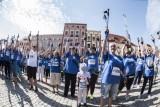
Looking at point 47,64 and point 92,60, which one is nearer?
point 92,60

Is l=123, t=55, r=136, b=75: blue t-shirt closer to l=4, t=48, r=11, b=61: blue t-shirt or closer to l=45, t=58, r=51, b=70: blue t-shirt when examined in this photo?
l=4, t=48, r=11, b=61: blue t-shirt

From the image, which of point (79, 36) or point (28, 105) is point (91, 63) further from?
point (79, 36)

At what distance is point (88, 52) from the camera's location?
10359 mm

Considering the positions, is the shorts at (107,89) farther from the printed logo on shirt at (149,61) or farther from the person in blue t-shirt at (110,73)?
the printed logo on shirt at (149,61)

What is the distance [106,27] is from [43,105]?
3.32m

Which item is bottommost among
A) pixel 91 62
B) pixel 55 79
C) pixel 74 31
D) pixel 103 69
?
pixel 55 79

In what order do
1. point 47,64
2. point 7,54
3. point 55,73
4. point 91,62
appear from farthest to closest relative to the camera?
point 47,64 < point 7,54 < point 55,73 < point 91,62

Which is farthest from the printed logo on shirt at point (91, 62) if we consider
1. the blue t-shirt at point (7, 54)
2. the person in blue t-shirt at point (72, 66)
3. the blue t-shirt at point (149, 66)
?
the blue t-shirt at point (7, 54)

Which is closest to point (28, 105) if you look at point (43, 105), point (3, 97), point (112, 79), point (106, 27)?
point (43, 105)

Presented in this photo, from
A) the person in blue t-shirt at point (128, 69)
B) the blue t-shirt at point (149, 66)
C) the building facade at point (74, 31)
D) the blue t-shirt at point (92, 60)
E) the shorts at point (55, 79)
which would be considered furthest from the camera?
the building facade at point (74, 31)

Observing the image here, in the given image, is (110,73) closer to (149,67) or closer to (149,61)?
(149,67)

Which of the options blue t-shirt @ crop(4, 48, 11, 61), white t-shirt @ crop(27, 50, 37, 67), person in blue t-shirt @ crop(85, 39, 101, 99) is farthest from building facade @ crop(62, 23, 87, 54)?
person in blue t-shirt @ crop(85, 39, 101, 99)

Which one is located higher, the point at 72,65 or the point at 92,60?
the point at 92,60

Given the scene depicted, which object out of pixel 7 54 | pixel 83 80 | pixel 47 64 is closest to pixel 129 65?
pixel 83 80
